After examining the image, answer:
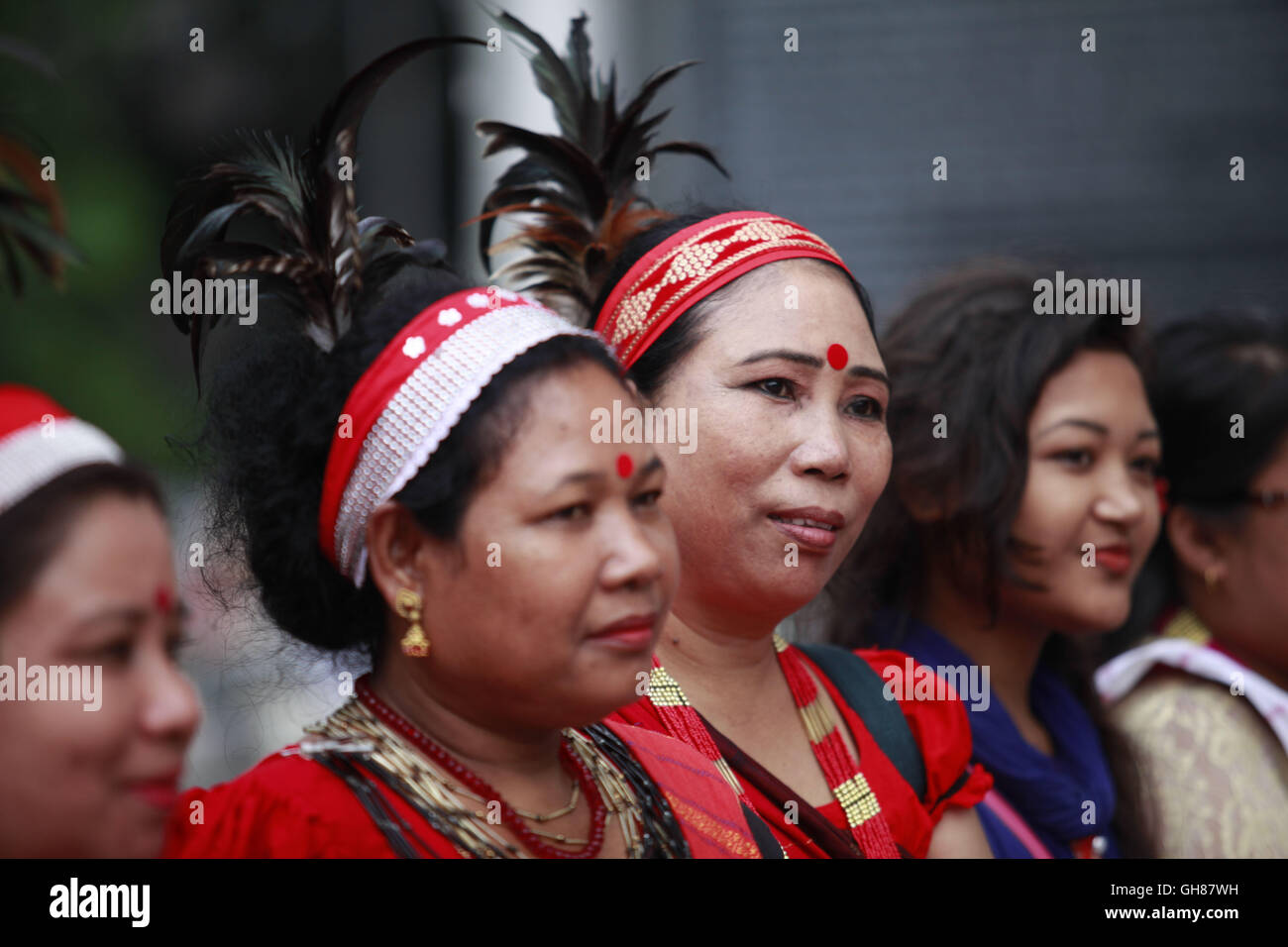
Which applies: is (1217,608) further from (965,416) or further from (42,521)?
(42,521)

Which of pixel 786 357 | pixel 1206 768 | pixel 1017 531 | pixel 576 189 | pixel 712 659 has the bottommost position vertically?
pixel 1206 768

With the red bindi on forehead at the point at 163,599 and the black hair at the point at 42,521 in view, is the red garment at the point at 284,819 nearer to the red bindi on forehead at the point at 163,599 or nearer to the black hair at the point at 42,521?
the red bindi on forehead at the point at 163,599

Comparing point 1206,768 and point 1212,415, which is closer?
point 1206,768

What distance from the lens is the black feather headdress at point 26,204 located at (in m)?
1.58

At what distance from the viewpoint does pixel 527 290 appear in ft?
8.71

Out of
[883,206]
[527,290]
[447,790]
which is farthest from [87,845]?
[883,206]

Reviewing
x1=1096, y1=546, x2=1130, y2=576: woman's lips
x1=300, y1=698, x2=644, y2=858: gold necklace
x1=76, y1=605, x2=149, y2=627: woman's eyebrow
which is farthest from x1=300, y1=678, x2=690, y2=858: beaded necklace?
x1=1096, y1=546, x2=1130, y2=576: woman's lips

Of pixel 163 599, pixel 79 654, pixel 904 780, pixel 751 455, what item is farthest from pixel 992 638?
pixel 79 654

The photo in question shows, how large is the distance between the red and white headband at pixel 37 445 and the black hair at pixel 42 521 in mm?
12

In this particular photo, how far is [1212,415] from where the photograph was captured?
143 inches

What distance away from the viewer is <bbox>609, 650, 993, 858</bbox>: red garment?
7.39 feet

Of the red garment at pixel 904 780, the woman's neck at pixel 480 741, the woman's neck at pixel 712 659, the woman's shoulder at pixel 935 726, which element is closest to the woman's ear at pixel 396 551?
the woman's neck at pixel 480 741

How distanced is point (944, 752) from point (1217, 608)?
1.43m

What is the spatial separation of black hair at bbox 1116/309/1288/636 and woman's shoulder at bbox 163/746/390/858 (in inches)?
107
